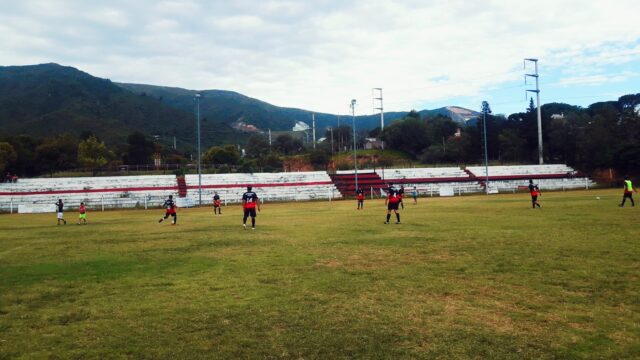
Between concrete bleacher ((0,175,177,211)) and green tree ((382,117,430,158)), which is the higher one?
green tree ((382,117,430,158))

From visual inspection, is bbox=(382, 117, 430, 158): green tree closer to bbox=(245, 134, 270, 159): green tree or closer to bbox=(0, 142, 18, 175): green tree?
bbox=(245, 134, 270, 159): green tree

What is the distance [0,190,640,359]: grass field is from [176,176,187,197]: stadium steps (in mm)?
44187

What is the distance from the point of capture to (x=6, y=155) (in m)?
65.6

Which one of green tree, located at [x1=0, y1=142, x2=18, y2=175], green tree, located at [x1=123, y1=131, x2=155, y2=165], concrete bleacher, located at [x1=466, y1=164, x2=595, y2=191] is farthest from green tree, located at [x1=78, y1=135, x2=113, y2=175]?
concrete bleacher, located at [x1=466, y1=164, x2=595, y2=191]

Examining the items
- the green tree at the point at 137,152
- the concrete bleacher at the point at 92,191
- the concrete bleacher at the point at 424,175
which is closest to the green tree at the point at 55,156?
the green tree at the point at 137,152

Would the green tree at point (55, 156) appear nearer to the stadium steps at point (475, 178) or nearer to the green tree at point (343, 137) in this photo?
the stadium steps at point (475, 178)

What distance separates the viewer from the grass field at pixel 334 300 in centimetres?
556

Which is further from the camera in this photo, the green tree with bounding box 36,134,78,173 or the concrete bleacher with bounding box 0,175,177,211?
the green tree with bounding box 36,134,78,173

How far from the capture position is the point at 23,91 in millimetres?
182250

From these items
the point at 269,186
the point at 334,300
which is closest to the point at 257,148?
the point at 269,186

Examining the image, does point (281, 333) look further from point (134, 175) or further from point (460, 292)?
point (134, 175)

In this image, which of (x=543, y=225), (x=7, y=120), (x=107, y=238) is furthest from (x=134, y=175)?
(x=7, y=120)

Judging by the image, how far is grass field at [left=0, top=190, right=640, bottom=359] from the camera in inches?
219

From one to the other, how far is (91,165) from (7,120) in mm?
100435
